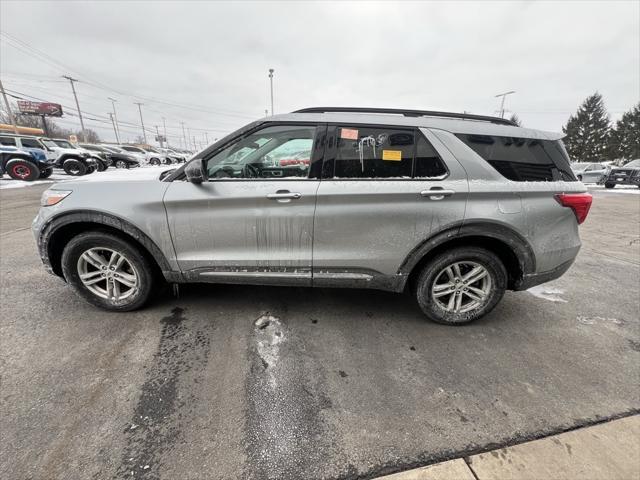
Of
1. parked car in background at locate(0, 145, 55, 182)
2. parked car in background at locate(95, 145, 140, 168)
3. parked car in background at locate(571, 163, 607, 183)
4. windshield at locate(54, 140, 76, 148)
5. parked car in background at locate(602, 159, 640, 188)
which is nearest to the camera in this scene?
parked car in background at locate(0, 145, 55, 182)

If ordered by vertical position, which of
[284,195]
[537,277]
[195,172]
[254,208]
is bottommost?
[537,277]

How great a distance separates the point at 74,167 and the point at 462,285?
19.4 m

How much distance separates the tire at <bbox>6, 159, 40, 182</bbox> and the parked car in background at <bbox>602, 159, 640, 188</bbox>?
1124 inches

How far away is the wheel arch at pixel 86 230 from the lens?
2.56 metres

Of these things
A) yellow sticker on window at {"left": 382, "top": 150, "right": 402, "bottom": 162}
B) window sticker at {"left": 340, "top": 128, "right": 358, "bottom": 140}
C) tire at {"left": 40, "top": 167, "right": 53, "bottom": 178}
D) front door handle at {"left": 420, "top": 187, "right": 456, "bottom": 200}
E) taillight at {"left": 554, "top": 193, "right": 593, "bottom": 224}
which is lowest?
tire at {"left": 40, "top": 167, "right": 53, "bottom": 178}

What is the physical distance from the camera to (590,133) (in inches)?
1959

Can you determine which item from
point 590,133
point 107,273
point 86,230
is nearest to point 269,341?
point 107,273

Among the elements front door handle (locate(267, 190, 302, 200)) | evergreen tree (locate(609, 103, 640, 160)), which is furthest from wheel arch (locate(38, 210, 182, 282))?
evergreen tree (locate(609, 103, 640, 160))

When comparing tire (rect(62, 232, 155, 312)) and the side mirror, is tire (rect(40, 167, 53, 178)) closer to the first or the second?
tire (rect(62, 232, 155, 312))

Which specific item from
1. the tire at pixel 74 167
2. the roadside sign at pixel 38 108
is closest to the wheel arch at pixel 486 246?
the tire at pixel 74 167

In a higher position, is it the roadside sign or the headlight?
the roadside sign

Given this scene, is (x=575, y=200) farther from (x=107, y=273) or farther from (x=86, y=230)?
(x=86, y=230)

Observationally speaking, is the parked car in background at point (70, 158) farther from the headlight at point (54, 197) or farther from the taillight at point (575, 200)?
the taillight at point (575, 200)

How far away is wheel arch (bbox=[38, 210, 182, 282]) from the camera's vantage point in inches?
101
